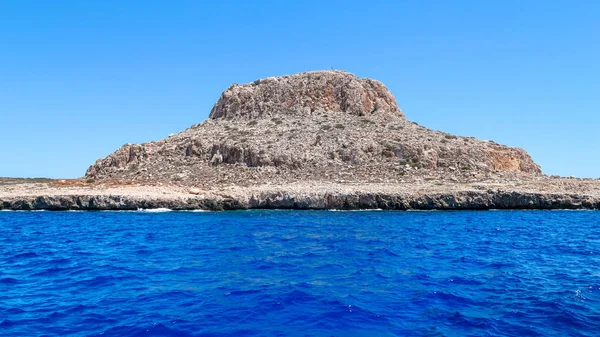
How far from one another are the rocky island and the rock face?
0.16 meters

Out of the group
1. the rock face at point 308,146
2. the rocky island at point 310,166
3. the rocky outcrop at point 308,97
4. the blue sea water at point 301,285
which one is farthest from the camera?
the rocky outcrop at point 308,97

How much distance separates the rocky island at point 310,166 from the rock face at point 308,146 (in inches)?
6.4

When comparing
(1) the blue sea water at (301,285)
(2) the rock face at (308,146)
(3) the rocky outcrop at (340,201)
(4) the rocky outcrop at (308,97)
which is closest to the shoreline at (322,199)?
(3) the rocky outcrop at (340,201)

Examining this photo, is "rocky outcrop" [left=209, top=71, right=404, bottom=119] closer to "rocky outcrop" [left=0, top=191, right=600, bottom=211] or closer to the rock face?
the rock face

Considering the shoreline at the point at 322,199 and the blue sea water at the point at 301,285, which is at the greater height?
the shoreline at the point at 322,199

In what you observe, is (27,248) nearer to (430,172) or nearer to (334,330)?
(334,330)

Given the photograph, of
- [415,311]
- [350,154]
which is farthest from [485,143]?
[415,311]

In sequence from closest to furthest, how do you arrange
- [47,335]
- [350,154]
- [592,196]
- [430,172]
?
[47,335], [592,196], [430,172], [350,154]

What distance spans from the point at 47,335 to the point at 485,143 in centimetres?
6618

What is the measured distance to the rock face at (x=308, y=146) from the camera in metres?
56.5

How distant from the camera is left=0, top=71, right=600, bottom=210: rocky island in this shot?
146ft

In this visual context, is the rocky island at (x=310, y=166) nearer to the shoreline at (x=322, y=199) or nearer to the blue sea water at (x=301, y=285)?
the shoreline at (x=322, y=199)

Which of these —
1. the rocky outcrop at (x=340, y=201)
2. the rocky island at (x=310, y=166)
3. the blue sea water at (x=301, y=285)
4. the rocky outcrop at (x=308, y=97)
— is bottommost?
the blue sea water at (x=301, y=285)

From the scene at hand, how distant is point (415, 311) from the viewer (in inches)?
381
